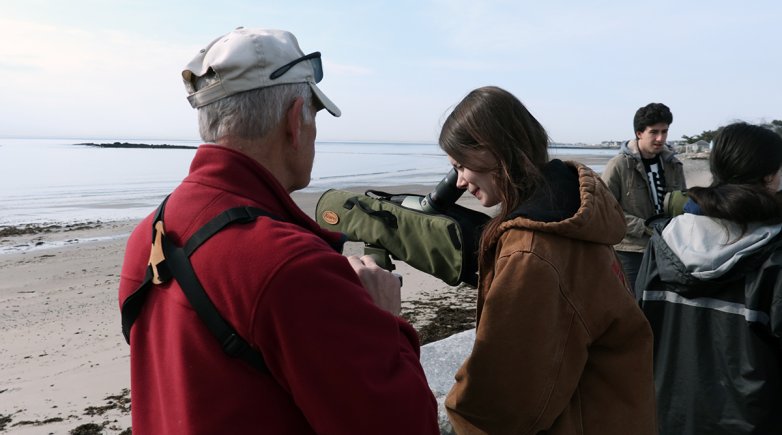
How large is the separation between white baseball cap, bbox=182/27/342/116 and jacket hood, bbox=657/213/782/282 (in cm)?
186

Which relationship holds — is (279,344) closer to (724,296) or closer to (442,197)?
(442,197)

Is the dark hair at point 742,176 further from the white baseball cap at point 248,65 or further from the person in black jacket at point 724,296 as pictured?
the white baseball cap at point 248,65

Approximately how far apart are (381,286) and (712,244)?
1754 mm

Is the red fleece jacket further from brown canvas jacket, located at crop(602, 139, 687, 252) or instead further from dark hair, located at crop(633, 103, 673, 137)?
dark hair, located at crop(633, 103, 673, 137)

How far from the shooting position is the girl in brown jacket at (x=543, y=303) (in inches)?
68.5

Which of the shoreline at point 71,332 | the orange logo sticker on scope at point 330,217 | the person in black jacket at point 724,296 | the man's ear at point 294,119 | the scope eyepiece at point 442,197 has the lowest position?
the shoreline at point 71,332

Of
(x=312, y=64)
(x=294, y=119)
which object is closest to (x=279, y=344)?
(x=294, y=119)

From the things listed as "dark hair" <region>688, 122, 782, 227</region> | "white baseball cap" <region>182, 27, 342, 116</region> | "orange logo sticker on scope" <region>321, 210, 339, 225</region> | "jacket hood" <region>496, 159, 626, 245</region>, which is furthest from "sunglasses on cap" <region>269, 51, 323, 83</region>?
"dark hair" <region>688, 122, 782, 227</region>

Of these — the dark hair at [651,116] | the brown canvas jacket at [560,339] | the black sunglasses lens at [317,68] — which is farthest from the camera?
the dark hair at [651,116]

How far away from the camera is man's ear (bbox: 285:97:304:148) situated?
1.52m

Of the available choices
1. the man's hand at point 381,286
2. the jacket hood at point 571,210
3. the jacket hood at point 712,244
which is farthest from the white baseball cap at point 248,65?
the jacket hood at point 712,244

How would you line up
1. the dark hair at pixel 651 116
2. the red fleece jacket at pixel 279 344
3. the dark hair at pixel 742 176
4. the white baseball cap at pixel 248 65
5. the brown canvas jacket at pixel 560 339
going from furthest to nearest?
the dark hair at pixel 651 116, the dark hair at pixel 742 176, the brown canvas jacket at pixel 560 339, the white baseball cap at pixel 248 65, the red fleece jacket at pixel 279 344

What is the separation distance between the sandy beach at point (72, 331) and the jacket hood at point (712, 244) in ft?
12.1

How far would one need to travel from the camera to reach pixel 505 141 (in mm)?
1941
